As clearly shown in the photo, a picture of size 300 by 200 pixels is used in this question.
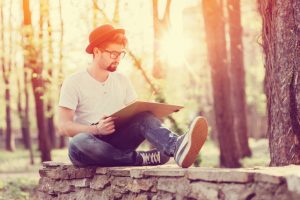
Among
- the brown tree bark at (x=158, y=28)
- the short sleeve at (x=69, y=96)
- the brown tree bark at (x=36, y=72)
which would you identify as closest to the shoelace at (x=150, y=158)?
the short sleeve at (x=69, y=96)

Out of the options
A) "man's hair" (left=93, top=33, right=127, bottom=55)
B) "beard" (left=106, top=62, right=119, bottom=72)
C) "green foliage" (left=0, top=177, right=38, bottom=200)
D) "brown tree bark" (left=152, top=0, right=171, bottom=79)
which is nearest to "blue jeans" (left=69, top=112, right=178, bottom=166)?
"beard" (left=106, top=62, right=119, bottom=72)

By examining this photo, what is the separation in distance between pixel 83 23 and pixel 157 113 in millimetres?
9754

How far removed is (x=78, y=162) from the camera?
5.88 m

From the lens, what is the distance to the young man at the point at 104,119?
17.9 feet

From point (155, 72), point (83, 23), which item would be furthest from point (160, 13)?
point (83, 23)

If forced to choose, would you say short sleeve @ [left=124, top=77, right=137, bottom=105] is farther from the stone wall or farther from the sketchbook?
the stone wall

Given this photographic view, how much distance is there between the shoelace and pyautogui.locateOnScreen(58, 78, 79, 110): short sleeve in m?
0.83

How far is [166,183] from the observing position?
4777 mm

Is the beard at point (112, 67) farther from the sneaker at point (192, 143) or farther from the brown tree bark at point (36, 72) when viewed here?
the brown tree bark at point (36, 72)

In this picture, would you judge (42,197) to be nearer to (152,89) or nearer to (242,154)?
(152,89)

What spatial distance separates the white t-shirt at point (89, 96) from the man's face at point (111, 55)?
0.25 m

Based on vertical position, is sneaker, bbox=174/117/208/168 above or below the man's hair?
below

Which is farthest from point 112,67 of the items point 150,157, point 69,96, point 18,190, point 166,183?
point 18,190

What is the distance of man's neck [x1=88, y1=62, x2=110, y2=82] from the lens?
600 centimetres
